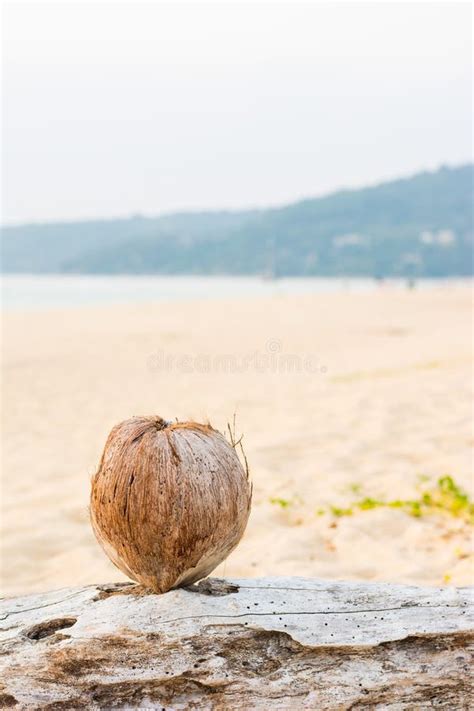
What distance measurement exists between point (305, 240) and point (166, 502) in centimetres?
11731

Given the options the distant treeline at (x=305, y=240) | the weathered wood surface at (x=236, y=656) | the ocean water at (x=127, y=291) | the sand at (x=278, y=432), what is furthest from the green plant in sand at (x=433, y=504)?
the distant treeline at (x=305, y=240)

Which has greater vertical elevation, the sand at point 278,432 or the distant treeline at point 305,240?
the distant treeline at point 305,240

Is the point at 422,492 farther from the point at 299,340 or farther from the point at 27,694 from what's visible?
the point at 299,340

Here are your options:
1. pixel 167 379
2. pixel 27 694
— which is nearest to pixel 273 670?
pixel 27 694

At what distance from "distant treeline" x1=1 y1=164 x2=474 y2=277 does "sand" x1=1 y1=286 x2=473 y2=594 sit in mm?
84768

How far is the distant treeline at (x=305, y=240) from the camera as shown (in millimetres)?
108438

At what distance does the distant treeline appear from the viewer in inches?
4269

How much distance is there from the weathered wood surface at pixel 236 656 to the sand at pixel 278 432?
0.62 meters

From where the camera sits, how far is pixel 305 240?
118m

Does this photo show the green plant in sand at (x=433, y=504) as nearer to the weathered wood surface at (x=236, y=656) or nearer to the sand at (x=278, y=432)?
the sand at (x=278, y=432)

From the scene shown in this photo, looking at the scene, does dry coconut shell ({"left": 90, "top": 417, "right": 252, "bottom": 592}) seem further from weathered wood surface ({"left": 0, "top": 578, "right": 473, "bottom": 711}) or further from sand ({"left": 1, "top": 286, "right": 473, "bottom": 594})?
sand ({"left": 1, "top": 286, "right": 473, "bottom": 594})

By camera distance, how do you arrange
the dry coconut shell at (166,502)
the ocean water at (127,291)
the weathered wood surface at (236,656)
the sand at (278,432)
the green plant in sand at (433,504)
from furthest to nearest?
the ocean water at (127,291) → the green plant in sand at (433,504) → the sand at (278,432) → the dry coconut shell at (166,502) → the weathered wood surface at (236,656)

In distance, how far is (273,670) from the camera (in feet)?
7.65

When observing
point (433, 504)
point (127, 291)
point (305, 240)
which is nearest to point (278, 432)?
point (433, 504)
